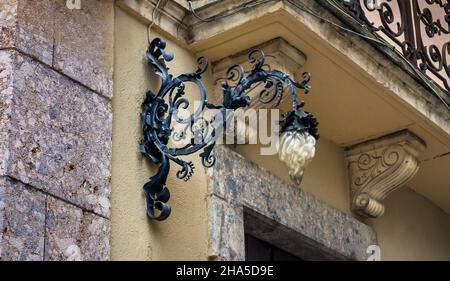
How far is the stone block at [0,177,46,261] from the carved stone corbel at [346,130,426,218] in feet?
9.24

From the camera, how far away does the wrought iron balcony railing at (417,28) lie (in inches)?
279

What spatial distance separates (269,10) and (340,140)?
1568mm

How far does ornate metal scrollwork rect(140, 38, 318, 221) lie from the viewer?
18.6 feet

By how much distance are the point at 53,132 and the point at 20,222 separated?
0.50 m

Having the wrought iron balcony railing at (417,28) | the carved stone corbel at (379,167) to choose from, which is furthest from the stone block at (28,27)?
the carved stone corbel at (379,167)

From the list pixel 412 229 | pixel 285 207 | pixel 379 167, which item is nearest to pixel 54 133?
pixel 285 207

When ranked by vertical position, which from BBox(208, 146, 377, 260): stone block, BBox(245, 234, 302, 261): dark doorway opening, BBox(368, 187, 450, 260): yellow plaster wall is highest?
BBox(368, 187, 450, 260): yellow plaster wall

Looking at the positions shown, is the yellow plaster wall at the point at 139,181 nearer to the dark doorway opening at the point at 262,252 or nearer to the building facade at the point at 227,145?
the building facade at the point at 227,145

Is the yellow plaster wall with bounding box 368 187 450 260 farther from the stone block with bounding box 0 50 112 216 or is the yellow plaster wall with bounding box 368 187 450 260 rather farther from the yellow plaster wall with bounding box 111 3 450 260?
the stone block with bounding box 0 50 112 216

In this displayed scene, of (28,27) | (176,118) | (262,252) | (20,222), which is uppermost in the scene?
(28,27)

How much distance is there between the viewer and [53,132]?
5273 millimetres

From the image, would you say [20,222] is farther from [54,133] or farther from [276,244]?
[276,244]

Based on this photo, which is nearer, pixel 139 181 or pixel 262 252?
pixel 139 181

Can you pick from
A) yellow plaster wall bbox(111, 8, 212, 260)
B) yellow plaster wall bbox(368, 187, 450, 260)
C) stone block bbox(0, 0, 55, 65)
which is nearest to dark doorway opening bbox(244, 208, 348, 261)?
yellow plaster wall bbox(111, 8, 212, 260)
